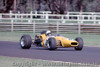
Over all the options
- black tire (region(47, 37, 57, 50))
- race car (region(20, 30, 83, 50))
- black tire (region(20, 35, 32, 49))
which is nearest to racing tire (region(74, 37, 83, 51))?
race car (region(20, 30, 83, 50))

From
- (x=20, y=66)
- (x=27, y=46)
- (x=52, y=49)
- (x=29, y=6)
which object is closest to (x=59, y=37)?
(x=52, y=49)

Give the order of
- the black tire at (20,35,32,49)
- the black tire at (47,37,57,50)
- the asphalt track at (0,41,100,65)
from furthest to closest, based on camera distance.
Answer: the black tire at (20,35,32,49), the black tire at (47,37,57,50), the asphalt track at (0,41,100,65)

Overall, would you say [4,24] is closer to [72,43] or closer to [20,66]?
[72,43]

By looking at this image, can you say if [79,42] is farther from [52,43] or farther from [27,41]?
[27,41]

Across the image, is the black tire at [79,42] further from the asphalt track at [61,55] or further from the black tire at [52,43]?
the black tire at [52,43]

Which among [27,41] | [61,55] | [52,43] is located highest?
[52,43]

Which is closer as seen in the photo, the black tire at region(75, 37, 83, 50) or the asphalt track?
the asphalt track

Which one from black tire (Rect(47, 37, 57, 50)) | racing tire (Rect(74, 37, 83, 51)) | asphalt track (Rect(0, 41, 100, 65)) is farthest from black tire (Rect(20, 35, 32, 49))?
racing tire (Rect(74, 37, 83, 51))

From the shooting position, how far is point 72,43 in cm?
1711

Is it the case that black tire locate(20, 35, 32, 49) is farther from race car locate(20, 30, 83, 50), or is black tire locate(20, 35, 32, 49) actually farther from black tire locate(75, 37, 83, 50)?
black tire locate(75, 37, 83, 50)

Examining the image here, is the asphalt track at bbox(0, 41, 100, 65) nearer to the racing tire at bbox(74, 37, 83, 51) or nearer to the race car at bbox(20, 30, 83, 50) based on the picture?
the race car at bbox(20, 30, 83, 50)

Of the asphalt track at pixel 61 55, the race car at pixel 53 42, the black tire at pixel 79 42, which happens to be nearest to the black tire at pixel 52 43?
the race car at pixel 53 42

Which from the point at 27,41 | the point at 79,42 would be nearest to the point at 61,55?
the point at 79,42

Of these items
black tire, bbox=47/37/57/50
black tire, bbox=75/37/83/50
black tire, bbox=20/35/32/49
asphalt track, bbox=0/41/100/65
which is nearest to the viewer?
asphalt track, bbox=0/41/100/65
